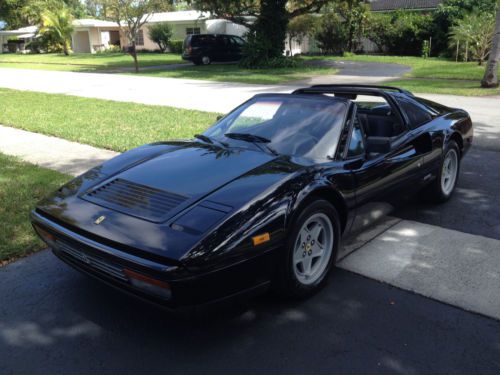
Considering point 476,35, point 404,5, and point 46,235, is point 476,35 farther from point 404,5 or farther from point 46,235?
point 46,235

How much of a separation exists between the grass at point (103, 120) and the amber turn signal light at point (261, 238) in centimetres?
507

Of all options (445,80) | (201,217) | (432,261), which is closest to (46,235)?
(201,217)

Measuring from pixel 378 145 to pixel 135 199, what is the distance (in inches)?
77.9

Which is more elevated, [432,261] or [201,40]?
[201,40]

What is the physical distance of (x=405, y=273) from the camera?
3.68 m

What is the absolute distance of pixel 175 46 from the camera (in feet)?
135

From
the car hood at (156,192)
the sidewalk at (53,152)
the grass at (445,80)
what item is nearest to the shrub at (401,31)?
the grass at (445,80)

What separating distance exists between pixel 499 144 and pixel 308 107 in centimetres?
528

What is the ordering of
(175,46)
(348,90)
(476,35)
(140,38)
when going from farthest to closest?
1. (140,38)
2. (175,46)
3. (476,35)
4. (348,90)

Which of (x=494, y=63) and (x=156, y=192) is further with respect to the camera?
(x=494, y=63)

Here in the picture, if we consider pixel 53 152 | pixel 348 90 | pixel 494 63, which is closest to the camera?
pixel 348 90

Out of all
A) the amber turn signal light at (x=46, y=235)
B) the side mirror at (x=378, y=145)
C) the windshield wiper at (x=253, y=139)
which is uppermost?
the windshield wiper at (x=253, y=139)

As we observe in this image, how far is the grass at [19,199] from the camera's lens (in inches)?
162

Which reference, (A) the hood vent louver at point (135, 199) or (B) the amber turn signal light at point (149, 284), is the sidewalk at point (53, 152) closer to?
(A) the hood vent louver at point (135, 199)
